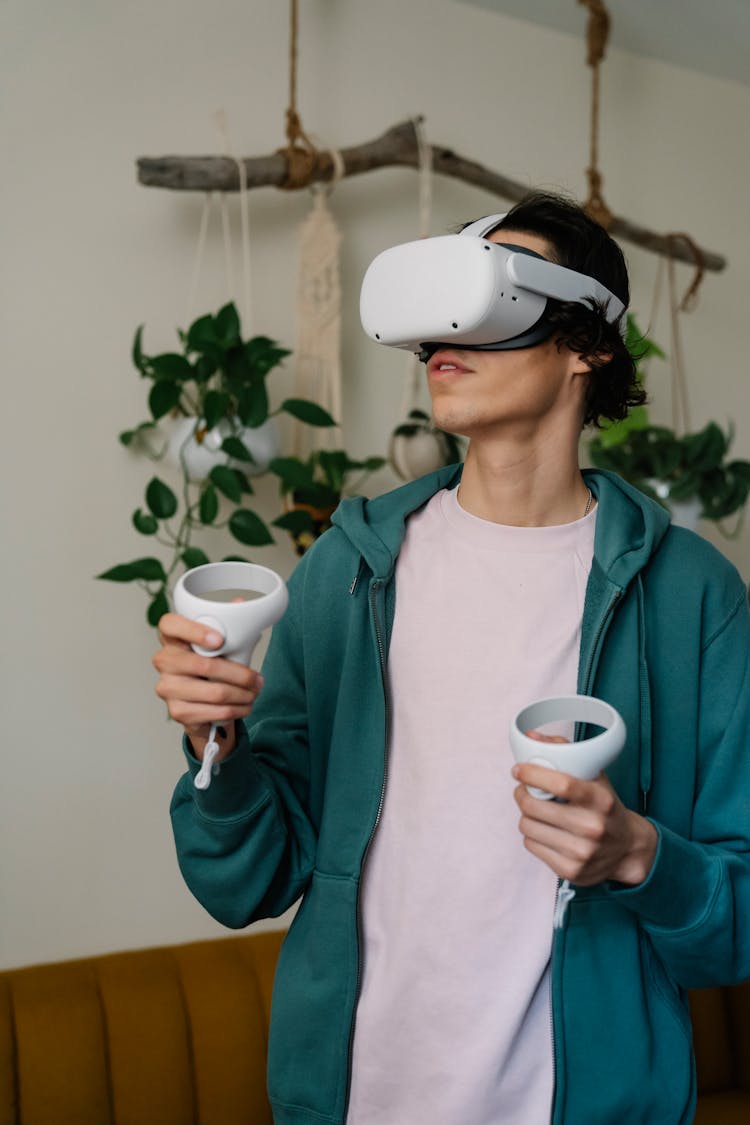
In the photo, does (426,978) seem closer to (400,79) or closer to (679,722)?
(679,722)

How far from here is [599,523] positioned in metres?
1.18

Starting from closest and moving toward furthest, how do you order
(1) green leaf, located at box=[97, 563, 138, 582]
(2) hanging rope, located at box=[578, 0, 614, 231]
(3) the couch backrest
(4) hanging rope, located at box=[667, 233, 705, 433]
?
1. (3) the couch backrest
2. (1) green leaf, located at box=[97, 563, 138, 582]
3. (2) hanging rope, located at box=[578, 0, 614, 231]
4. (4) hanging rope, located at box=[667, 233, 705, 433]

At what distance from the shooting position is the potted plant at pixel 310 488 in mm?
1961

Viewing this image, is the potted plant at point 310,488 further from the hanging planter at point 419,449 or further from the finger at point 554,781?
the finger at point 554,781

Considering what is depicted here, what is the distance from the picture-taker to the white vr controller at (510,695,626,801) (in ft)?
2.89

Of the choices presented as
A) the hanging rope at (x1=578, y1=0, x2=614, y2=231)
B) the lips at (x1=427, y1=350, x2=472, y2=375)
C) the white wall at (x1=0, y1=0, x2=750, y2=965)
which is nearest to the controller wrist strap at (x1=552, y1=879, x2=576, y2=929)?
the lips at (x1=427, y1=350, x2=472, y2=375)

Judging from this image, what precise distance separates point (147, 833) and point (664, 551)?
4.23ft

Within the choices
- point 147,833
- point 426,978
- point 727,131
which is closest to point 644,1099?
point 426,978

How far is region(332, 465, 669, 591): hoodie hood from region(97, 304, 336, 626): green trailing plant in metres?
0.65

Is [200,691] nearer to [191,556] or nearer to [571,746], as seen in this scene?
[571,746]

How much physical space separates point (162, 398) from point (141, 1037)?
1.05 meters

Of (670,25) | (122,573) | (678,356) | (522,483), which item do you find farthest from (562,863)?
(670,25)

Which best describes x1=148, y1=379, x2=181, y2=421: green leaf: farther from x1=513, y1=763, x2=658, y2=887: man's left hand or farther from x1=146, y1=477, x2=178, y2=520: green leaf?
x1=513, y1=763, x2=658, y2=887: man's left hand

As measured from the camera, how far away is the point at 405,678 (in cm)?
117
